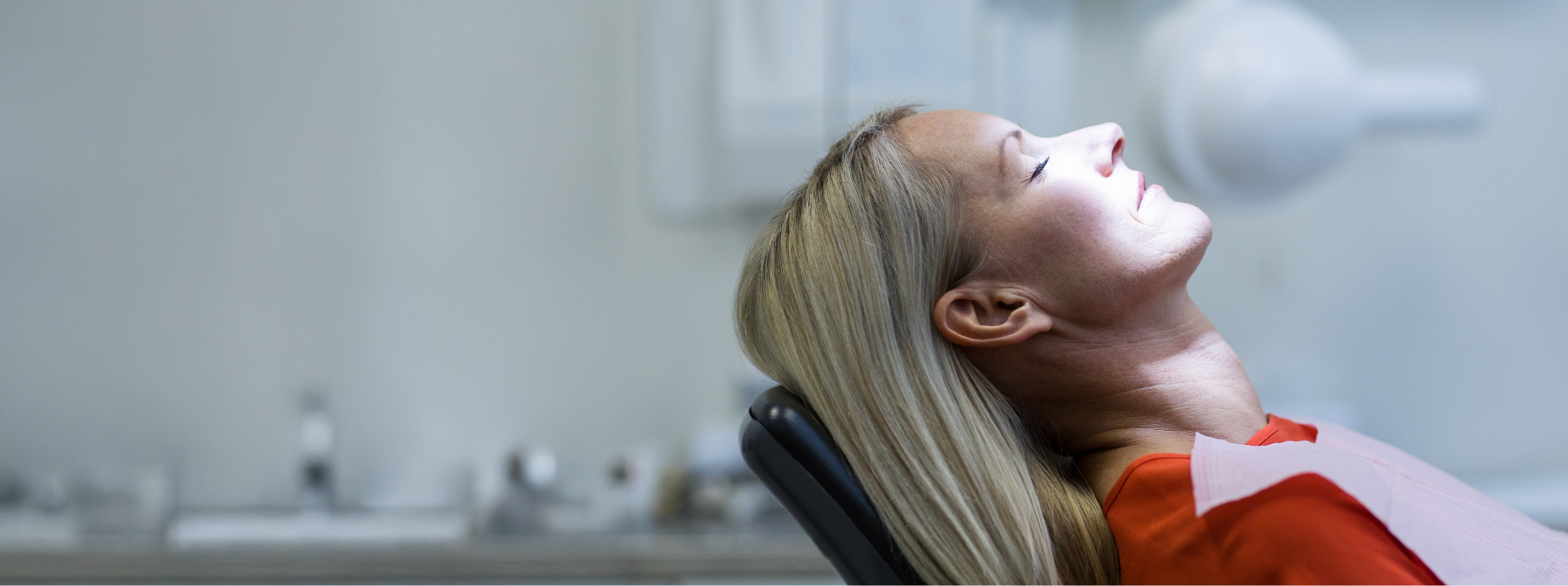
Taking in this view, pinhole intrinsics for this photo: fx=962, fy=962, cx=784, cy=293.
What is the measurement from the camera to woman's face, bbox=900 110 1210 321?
815 mm

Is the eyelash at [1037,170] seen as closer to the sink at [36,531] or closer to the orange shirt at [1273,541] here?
the orange shirt at [1273,541]

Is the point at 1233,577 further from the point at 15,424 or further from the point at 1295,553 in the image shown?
the point at 15,424

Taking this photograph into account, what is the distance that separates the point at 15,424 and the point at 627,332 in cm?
114

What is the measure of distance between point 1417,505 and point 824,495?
44cm

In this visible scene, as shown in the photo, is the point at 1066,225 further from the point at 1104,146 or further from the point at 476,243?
the point at 476,243

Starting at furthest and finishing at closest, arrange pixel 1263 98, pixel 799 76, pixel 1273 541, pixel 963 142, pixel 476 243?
pixel 476 243
pixel 799 76
pixel 1263 98
pixel 963 142
pixel 1273 541

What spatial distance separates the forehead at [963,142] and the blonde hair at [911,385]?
15mm

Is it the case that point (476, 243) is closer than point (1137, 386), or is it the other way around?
point (1137, 386)

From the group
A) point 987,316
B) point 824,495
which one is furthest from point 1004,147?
point 824,495

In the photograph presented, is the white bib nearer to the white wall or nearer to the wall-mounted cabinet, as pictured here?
the wall-mounted cabinet

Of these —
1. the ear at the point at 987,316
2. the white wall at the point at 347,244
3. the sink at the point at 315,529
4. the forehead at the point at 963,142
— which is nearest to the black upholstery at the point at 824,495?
the ear at the point at 987,316

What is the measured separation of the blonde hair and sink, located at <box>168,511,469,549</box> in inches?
41.7

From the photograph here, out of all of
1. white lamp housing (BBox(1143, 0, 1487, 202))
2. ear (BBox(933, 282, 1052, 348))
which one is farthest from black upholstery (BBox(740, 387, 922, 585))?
white lamp housing (BBox(1143, 0, 1487, 202))

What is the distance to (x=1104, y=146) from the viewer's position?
876mm
